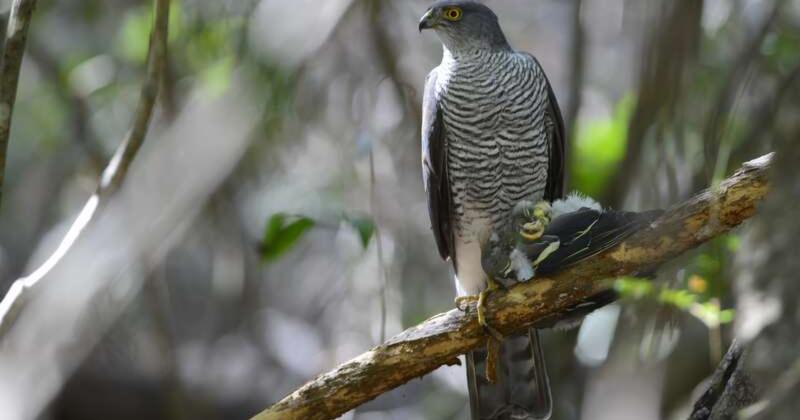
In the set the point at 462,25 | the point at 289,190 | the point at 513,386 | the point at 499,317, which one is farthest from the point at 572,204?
the point at 289,190

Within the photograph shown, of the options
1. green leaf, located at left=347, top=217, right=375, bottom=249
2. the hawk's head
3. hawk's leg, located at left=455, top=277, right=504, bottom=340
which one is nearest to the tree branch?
hawk's leg, located at left=455, top=277, right=504, bottom=340

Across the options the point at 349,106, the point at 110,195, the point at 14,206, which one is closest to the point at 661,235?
the point at 110,195

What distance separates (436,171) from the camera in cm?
436

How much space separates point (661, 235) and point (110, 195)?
1874 mm

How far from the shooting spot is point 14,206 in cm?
690

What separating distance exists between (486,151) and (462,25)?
2.03 feet

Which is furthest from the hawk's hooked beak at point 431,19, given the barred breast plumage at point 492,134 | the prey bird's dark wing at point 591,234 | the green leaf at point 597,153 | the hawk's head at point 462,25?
the prey bird's dark wing at point 591,234

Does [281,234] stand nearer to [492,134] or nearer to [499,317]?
[492,134]

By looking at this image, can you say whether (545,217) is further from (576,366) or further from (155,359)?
(155,359)

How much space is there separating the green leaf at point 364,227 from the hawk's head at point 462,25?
3.24ft

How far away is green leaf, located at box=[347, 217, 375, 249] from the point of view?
3.98m

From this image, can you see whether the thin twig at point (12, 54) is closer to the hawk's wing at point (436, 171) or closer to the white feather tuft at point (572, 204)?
the hawk's wing at point (436, 171)

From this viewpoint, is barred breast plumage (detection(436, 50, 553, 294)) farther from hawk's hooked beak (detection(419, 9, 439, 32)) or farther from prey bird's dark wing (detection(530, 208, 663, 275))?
prey bird's dark wing (detection(530, 208, 663, 275))

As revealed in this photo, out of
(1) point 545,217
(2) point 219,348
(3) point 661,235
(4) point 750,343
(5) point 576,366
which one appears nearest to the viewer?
(4) point 750,343
